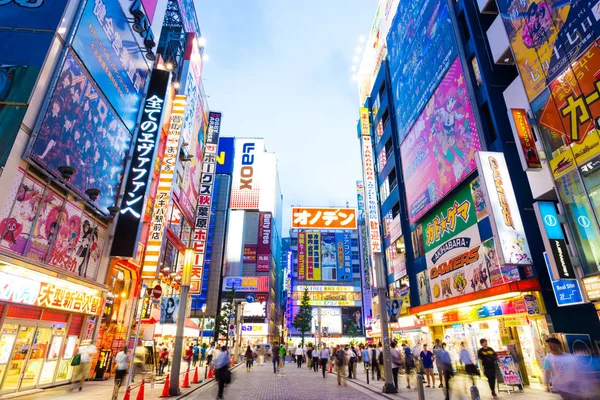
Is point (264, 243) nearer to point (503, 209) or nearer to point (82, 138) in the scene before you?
point (82, 138)

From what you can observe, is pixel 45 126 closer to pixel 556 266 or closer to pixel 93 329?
pixel 93 329

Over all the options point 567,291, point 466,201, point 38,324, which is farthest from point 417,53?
point 38,324

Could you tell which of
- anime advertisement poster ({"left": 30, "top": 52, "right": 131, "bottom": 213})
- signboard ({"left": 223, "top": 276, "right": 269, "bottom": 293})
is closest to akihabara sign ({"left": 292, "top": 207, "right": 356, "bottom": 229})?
anime advertisement poster ({"left": 30, "top": 52, "right": 131, "bottom": 213})

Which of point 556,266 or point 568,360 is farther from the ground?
point 556,266

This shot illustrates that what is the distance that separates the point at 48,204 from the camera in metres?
11.5

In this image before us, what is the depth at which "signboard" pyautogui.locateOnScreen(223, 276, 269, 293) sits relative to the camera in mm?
75125

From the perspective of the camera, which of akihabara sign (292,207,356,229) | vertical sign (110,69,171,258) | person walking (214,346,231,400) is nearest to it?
person walking (214,346,231,400)

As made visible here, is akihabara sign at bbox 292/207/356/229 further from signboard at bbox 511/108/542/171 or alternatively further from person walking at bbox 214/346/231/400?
person walking at bbox 214/346/231/400

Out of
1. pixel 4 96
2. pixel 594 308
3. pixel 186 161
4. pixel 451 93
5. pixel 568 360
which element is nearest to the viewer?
pixel 568 360

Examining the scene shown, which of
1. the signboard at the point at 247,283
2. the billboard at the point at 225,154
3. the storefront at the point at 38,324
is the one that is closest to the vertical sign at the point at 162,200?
the storefront at the point at 38,324

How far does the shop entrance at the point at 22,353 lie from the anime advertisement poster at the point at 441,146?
781 inches

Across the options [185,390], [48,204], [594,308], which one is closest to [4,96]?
[48,204]

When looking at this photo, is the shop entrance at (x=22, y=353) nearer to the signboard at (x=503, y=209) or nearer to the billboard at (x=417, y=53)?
the signboard at (x=503, y=209)

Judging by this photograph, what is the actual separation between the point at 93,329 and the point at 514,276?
1829 centimetres
